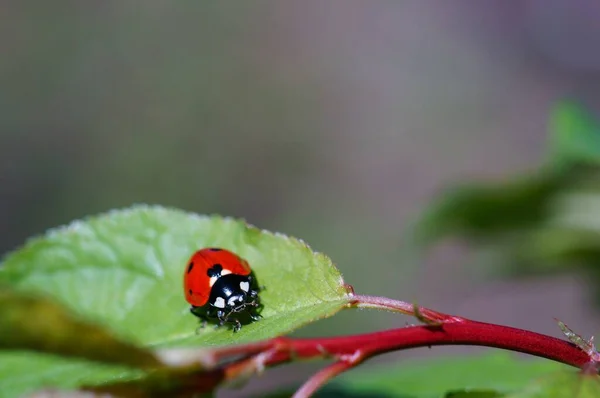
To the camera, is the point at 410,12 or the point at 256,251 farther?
the point at 410,12

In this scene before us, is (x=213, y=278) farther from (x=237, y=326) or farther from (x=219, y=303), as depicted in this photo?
(x=237, y=326)

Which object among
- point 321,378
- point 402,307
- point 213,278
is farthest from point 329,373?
point 213,278

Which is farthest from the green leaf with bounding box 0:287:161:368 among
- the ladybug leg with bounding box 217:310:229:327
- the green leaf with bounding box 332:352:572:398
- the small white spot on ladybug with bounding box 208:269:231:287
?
the green leaf with bounding box 332:352:572:398

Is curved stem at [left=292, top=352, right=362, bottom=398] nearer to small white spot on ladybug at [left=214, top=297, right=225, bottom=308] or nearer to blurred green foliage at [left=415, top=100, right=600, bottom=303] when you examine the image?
small white spot on ladybug at [left=214, top=297, right=225, bottom=308]

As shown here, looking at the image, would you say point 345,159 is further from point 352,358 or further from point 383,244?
point 352,358

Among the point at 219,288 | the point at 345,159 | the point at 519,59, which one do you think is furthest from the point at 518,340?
the point at 519,59
